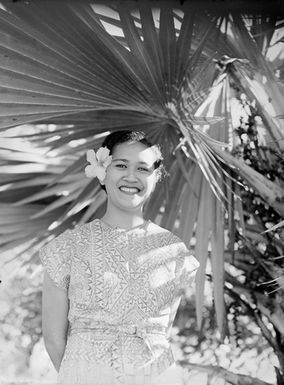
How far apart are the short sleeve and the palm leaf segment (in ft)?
2.01

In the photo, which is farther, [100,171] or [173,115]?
[173,115]

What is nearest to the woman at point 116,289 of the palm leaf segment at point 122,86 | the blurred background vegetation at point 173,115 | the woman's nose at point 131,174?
the woman's nose at point 131,174

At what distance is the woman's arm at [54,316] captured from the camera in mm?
1665

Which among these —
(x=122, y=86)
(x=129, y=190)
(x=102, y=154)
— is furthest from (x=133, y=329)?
(x=122, y=86)

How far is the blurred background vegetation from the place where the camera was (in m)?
2.13

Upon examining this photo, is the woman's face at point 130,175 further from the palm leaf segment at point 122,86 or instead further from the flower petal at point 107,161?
the palm leaf segment at point 122,86

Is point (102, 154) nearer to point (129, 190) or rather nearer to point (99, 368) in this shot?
point (129, 190)

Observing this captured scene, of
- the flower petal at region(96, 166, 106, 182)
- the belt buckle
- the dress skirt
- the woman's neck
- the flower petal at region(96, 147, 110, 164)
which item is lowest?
the dress skirt

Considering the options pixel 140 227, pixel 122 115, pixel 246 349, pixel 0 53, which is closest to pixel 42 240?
pixel 122 115

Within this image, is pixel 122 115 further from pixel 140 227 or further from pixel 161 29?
pixel 140 227

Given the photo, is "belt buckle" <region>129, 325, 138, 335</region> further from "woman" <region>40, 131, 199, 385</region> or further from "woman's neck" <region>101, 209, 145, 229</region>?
"woman's neck" <region>101, 209, 145, 229</region>

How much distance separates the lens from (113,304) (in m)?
1.64


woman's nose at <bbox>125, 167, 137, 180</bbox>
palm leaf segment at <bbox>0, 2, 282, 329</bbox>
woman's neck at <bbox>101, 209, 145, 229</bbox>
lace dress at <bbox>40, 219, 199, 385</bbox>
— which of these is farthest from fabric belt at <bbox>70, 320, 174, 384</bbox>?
palm leaf segment at <bbox>0, 2, 282, 329</bbox>

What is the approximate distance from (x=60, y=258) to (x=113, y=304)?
162mm
